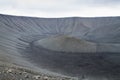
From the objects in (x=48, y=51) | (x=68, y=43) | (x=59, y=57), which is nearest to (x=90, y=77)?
(x=59, y=57)

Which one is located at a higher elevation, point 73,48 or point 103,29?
point 103,29

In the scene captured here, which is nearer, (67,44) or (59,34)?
(67,44)

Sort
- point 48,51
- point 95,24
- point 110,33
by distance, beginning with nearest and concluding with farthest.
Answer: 1. point 48,51
2. point 110,33
3. point 95,24

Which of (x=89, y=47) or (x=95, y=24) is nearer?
(x=89, y=47)

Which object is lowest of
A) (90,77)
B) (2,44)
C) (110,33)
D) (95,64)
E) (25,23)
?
(90,77)

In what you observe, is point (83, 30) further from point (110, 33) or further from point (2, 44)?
point (2, 44)

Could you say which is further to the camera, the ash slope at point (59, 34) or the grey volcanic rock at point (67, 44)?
the grey volcanic rock at point (67, 44)

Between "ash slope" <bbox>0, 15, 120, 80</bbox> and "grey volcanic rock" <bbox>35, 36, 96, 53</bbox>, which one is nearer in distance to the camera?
"ash slope" <bbox>0, 15, 120, 80</bbox>

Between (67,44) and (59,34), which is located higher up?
(59,34)
